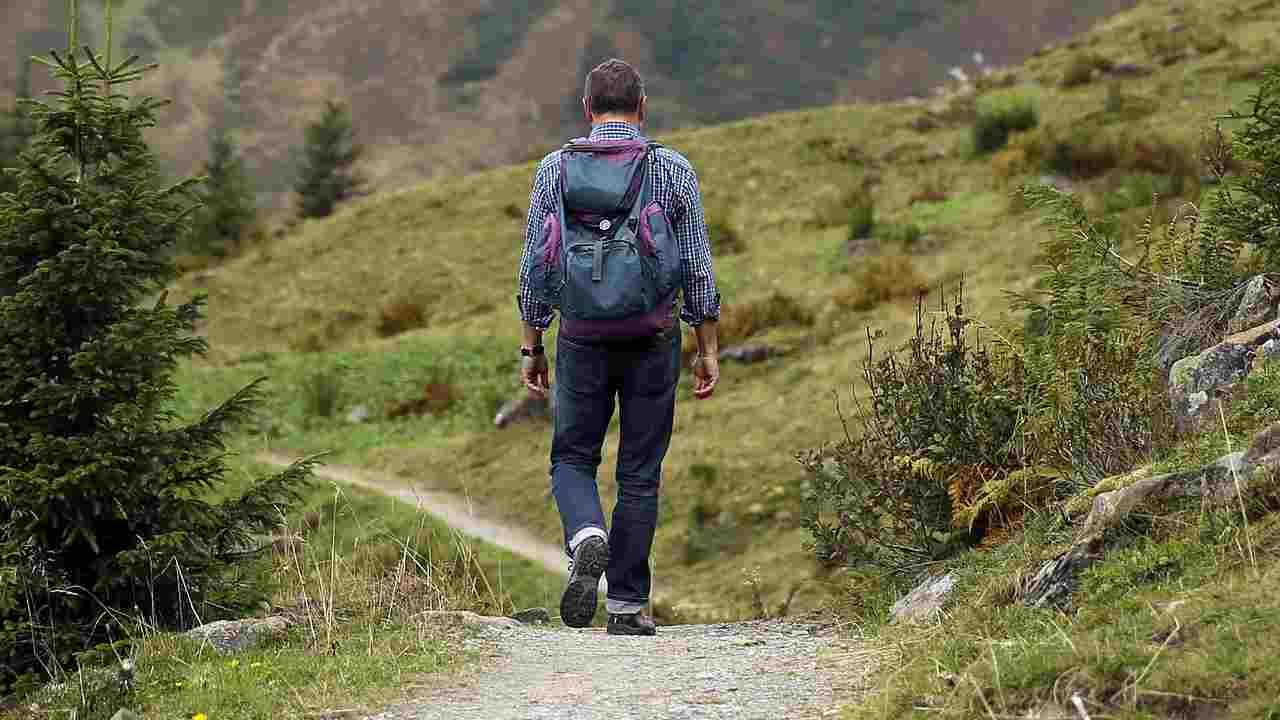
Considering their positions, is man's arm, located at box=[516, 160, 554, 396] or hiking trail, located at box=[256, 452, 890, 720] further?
man's arm, located at box=[516, 160, 554, 396]

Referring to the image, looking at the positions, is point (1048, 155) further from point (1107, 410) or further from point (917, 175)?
point (1107, 410)

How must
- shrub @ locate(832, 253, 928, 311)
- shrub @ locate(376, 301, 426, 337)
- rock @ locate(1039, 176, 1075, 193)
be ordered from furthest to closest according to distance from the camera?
shrub @ locate(376, 301, 426, 337) → rock @ locate(1039, 176, 1075, 193) → shrub @ locate(832, 253, 928, 311)

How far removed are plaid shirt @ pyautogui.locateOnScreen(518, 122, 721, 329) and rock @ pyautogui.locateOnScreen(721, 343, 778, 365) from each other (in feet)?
30.7

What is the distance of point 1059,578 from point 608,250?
194 centimetres

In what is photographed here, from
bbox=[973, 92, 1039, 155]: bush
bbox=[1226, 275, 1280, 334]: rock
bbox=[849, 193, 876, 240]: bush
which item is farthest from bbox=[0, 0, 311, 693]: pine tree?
bbox=[973, 92, 1039, 155]: bush

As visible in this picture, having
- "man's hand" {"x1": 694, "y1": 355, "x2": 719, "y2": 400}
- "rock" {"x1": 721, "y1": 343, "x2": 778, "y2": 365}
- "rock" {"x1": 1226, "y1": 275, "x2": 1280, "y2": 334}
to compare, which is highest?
"rock" {"x1": 1226, "y1": 275, "x2": 1280, "y2": 334}

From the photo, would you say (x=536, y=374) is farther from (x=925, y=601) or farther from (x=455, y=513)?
(x=455, y=513)

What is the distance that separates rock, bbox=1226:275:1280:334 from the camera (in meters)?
6.05

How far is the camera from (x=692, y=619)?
938 cm

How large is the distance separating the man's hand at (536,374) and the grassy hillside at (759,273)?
5.26 feet

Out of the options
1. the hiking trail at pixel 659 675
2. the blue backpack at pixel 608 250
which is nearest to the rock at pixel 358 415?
the hiking trail at pixel 659 675

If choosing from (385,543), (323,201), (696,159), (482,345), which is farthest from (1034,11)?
(385,543)

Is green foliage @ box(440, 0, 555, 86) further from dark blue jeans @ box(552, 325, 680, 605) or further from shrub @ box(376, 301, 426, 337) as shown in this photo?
dark blue jeans @ box(552, 325, 680, 605)

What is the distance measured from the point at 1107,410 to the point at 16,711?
438cm
